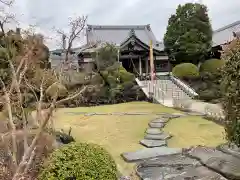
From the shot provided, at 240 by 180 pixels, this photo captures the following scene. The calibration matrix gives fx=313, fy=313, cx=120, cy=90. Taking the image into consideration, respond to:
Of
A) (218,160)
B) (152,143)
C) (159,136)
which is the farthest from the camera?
(159,136)

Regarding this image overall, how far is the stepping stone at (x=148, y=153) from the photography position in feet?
25.9

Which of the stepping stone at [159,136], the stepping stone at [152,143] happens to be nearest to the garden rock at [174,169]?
the stepping stone at [152,143]

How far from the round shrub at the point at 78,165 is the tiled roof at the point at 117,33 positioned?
107ft

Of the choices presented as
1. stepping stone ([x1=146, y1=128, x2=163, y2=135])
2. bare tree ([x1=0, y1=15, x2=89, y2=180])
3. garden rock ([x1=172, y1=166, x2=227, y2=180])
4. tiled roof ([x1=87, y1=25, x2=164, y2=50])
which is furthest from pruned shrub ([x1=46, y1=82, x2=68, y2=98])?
tiled roof ([x1=87, y1=25, x2=164, y2=50])

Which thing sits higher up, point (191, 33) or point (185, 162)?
point (191, 33)

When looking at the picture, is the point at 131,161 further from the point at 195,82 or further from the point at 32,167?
the point at 195,82

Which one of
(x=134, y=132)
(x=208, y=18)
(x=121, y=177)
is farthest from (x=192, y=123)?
(x=208, y=18)

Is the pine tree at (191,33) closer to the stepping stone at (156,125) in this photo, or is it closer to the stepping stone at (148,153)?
the stepping stone at (156,125)

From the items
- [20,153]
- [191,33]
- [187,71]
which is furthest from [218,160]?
[191,33]

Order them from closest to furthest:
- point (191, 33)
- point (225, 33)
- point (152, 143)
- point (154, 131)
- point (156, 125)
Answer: point (152, 143)
point (154, 131)
point (156, 125)
point (191, 33)
point (225, 33)

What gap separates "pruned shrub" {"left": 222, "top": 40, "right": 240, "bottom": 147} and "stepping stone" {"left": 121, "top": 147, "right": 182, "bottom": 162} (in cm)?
246

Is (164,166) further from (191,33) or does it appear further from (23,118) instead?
(191,33)

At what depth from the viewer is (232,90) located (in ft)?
18.5

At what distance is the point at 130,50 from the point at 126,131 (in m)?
20.0
